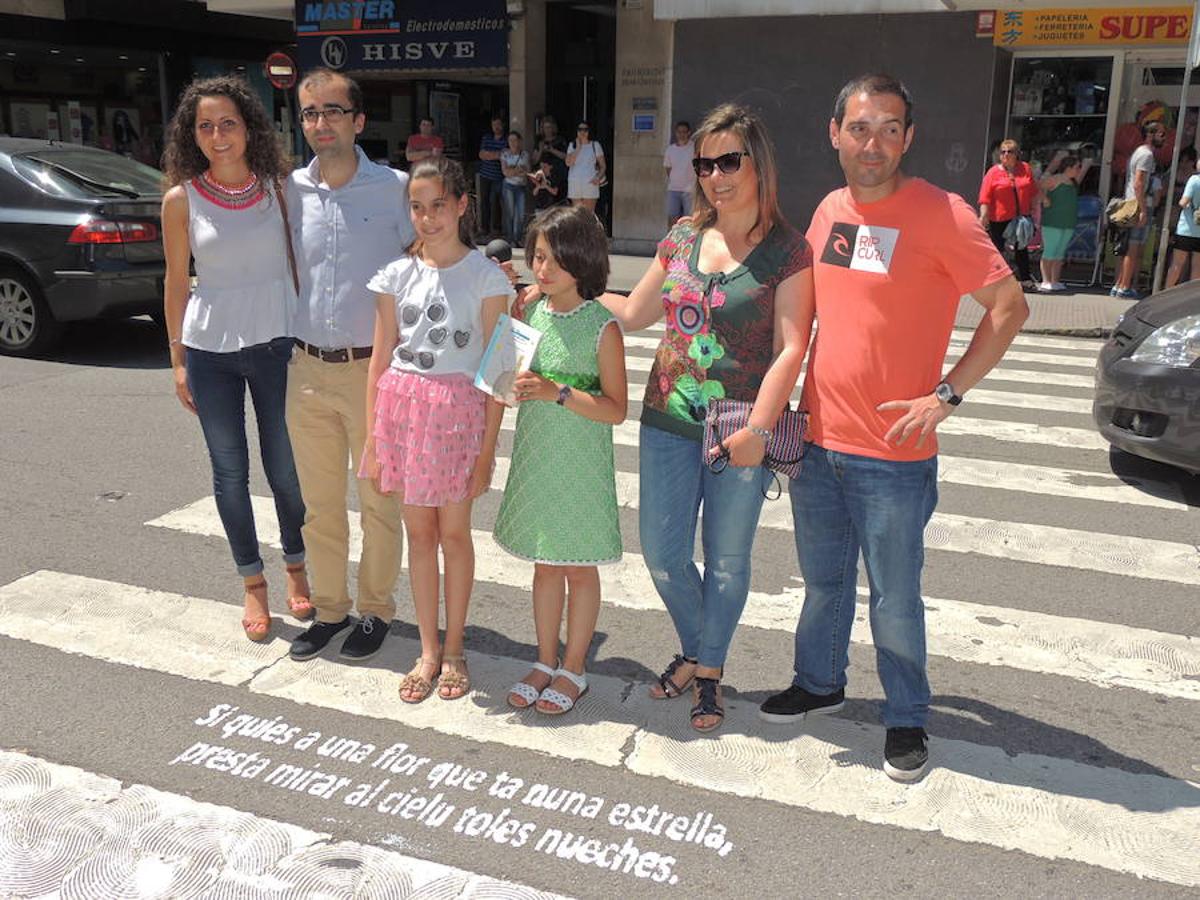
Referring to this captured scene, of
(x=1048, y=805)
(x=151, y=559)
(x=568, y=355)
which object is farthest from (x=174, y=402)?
(x=1048, y=805)

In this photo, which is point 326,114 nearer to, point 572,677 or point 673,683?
point 572,677

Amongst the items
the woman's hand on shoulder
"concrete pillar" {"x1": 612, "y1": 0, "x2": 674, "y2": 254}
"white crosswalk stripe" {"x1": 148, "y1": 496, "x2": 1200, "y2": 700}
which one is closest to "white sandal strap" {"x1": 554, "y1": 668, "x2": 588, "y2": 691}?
"white crosswalk stripe" {"x1": 148, "y1": 496, "x2": 1200, "y2": 700}

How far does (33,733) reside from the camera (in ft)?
11.9

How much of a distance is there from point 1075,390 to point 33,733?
821 cm

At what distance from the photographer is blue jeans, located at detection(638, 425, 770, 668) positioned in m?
3.48

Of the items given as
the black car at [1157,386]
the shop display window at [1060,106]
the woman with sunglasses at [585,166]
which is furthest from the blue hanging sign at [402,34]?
the black car at [1157,386]

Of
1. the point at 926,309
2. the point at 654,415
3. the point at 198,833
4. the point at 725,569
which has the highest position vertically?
the point at 926,309

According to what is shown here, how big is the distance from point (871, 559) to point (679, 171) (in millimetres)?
14480

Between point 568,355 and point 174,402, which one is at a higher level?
point 568,355

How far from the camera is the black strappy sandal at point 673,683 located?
3.92 meters

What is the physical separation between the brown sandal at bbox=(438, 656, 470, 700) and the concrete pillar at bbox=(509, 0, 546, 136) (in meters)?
17.2

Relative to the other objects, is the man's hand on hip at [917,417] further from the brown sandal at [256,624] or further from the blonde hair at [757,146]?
the brown sandal at [256,624]

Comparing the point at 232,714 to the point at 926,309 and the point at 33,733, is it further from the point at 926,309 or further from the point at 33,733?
the point at 926,309

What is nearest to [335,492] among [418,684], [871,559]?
[418,684]
